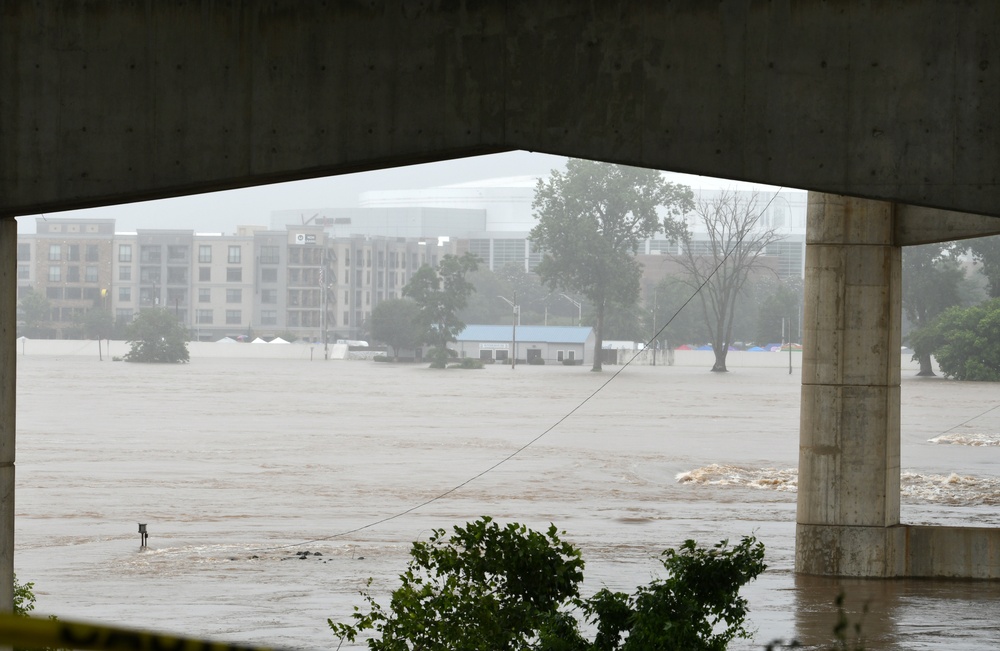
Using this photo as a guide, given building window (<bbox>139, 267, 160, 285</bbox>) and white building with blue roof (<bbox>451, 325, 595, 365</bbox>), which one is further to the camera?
building window (<bbox>139, 267, 160, 285</bbox>)

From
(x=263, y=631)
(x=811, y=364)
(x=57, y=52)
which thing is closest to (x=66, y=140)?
(x=57, y=52)

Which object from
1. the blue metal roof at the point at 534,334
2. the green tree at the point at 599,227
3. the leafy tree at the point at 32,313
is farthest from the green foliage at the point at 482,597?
the leafy tree at the point at 32,313

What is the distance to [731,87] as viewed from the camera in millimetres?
7348

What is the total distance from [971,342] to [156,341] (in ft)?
243

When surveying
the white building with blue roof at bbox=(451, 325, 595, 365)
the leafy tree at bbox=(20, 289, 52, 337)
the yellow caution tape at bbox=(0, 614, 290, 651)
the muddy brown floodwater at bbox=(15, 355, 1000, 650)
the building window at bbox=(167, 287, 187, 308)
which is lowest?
the muddy brown floodwater at bbox=(15, 355, 1000, 650)

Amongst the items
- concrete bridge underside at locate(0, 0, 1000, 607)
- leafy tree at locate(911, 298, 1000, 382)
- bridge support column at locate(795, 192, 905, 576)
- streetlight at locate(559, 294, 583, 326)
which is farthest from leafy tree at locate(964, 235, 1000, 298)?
concrete bridge underside at locate(0, 0, 1000, 607)

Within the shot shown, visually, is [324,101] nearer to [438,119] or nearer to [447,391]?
[438,119]

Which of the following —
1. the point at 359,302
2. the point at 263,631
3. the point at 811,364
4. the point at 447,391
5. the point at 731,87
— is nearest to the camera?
the point at 731,87

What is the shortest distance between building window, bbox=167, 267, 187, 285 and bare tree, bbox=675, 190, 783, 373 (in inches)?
2346

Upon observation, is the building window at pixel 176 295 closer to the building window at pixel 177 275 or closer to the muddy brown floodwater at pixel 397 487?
the building window at pixel 177 275

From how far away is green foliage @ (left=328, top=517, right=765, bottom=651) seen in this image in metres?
7.24

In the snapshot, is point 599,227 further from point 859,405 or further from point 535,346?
point 859,405

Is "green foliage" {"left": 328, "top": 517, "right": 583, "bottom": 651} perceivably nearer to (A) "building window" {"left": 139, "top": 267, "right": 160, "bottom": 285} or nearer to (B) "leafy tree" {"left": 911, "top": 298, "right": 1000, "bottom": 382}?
(B) "leafy tree" {"left": 911, "top": 298, "right": 1000, "bottom": 382}

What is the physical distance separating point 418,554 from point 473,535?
0.37 metres
